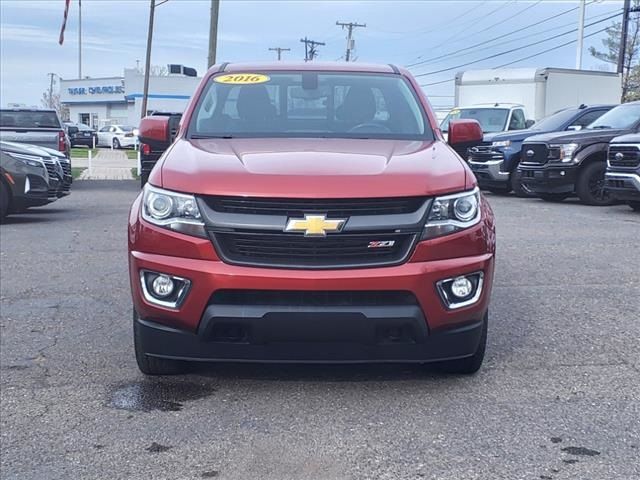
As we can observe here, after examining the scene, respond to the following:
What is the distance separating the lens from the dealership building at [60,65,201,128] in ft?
214

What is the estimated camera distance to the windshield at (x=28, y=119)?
18625 millimetres

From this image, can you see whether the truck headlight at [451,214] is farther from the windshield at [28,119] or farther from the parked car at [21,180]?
the windshield at [28,119]

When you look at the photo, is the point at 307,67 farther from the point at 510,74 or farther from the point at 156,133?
the point at 510,74

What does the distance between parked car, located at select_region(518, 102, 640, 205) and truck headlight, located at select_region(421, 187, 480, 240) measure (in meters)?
11.1

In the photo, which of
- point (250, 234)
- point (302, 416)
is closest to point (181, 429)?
point (302, 416)

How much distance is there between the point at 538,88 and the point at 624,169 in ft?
35.7

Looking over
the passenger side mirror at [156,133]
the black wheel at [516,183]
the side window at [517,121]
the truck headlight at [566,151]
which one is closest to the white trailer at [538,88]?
the side window at [517,121]

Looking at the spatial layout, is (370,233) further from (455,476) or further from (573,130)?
(573,130)

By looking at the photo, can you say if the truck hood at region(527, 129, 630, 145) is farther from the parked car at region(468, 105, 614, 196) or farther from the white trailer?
the white trailer

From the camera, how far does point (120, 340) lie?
580 cm

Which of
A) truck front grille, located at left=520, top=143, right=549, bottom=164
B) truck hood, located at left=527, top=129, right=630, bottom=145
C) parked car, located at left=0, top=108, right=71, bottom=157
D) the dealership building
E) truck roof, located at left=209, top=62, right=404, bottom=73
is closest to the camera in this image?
truck roof, located at left=209, top=62, right=404, bottom=73

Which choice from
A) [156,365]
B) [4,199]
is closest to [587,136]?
[4,199]

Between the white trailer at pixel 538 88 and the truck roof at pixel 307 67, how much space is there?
1759 centimetres

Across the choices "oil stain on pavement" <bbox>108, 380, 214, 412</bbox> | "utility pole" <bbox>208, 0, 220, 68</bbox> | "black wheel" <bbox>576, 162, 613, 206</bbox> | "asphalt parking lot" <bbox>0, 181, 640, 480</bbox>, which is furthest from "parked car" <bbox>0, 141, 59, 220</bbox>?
"utility pole" <bbox>208, 0, 220, 68</bbox>
